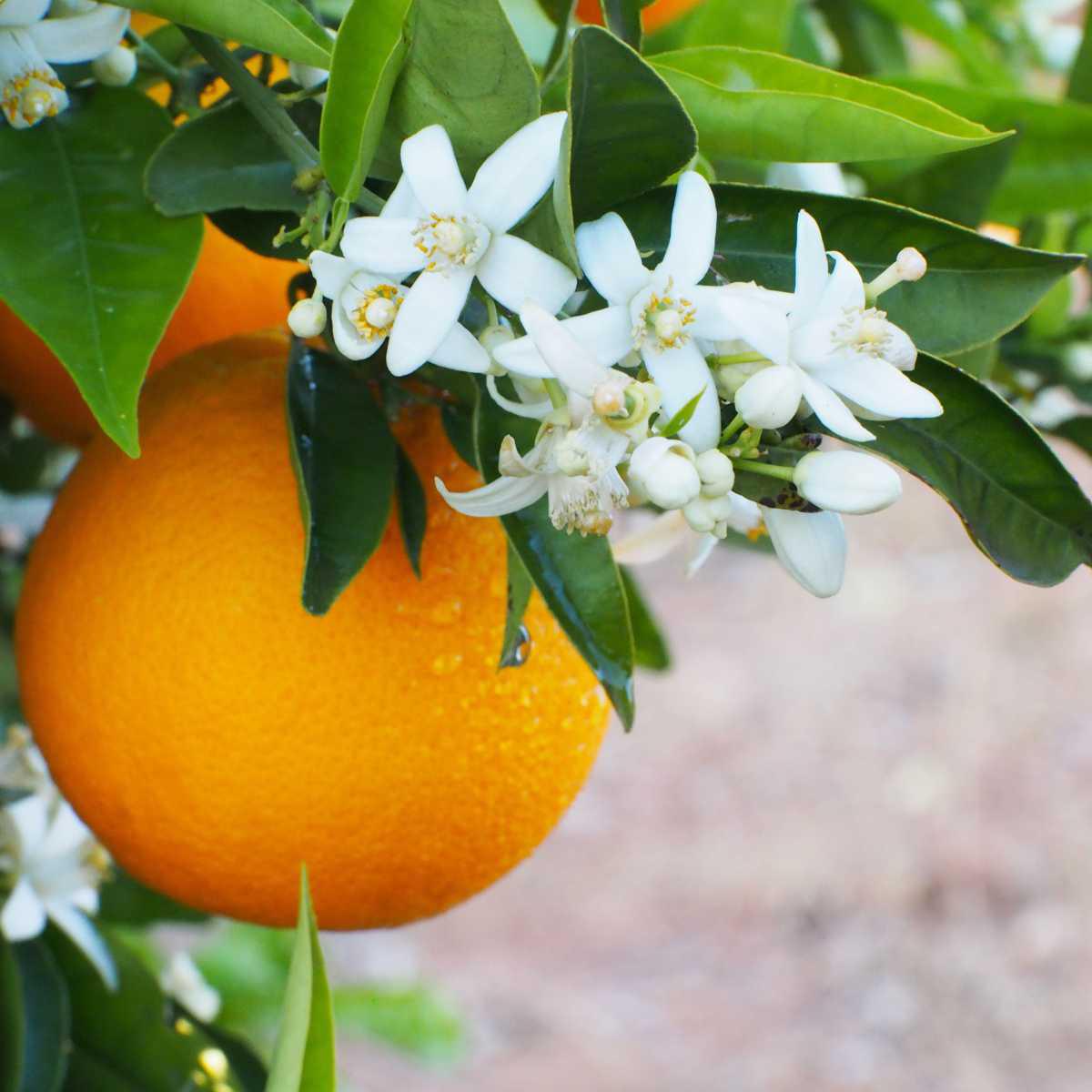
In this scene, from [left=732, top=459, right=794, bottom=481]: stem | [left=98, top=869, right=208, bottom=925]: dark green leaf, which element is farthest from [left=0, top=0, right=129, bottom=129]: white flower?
[left=98, top=869, right=208, bottom=925]: dark green leaf

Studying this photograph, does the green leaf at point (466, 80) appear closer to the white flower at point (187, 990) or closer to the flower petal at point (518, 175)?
the flower petal at point (518, 175)

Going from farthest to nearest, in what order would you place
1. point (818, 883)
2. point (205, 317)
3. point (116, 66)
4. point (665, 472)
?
point (818, 883), point (205, 317), point (116, 66), point (665, 472)

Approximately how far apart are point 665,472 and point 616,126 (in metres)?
0.09

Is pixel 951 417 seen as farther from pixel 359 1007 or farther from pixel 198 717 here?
pixel 359 1007

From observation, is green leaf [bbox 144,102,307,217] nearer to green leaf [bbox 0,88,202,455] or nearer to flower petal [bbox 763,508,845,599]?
green leaf [bbox 0,88,202,455]

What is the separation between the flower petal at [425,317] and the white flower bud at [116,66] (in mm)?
150

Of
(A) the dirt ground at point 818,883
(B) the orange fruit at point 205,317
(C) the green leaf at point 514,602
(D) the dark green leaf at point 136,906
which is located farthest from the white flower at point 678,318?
(A) the dirt ground at point 818,883

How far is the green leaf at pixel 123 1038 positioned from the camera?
0.61 meters

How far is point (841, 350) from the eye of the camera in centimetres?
32

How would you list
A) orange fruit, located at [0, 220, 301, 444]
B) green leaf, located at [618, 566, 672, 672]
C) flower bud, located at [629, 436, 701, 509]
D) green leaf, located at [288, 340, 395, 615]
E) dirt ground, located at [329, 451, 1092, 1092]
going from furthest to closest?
1. dirt ground, located at [329, 451, 1092, 1092]
2. green leaf, located at [618, 566, 672, 672]
3. orange fruit, located at [0, 220, 301, 444]
4. green leaf, located at [288, 340, 395, 615]
5. flower bud, located at [629, 436, 701, 509]

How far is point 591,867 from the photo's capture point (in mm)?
2916

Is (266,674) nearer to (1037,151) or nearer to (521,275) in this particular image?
(521,275)

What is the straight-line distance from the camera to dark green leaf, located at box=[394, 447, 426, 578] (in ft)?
1.47

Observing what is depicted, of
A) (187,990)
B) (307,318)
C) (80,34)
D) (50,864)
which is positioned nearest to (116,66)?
(80,34)
